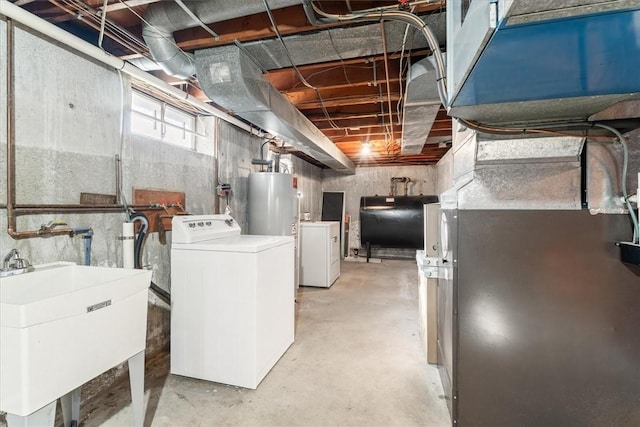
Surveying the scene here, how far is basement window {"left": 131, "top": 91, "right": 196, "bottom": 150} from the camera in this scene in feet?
7.68

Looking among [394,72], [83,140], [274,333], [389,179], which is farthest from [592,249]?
[389,179]

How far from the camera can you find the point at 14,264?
1.37 meters

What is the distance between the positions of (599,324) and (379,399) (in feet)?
4.13

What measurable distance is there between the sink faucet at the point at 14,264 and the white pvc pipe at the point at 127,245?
0.53m

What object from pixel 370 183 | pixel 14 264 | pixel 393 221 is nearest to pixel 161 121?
pixel 14 264

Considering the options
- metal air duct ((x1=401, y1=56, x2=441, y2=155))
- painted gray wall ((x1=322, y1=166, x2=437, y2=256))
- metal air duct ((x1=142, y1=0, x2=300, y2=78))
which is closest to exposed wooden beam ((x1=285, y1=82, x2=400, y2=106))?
metal air duct ((x1=401, y1=56, x2=441, y2=155))

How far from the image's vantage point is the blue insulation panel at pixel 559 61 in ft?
2.34

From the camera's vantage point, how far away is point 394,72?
Answer: 230 centimetres

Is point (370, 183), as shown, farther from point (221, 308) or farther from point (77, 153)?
point (77, 153)

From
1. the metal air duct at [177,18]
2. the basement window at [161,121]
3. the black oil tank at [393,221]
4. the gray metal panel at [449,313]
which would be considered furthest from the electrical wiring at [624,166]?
the black oil tank at [393,221]

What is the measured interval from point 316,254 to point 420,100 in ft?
9.19

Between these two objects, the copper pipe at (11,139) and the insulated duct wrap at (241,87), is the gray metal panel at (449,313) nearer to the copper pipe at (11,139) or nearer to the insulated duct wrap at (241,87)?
the insulated duct wrap at (241,87)

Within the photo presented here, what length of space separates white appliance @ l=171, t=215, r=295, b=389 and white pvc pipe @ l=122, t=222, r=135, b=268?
257mm

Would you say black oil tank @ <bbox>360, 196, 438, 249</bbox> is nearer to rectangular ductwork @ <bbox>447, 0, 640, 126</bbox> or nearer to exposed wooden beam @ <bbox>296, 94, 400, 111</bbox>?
exposed wooden beam @ <bbox>296, 94, 400, 111</bbox>
